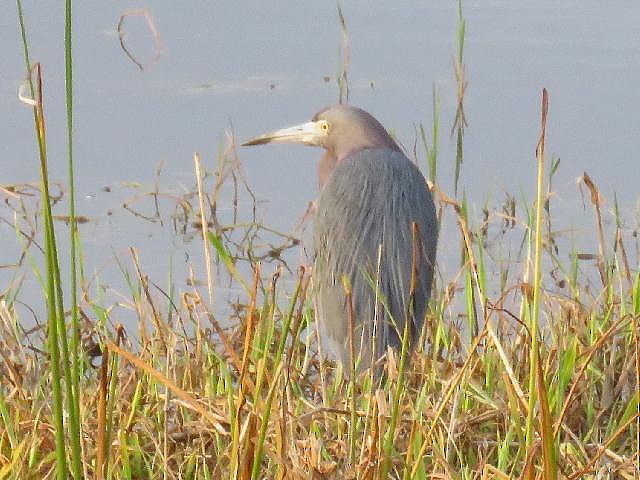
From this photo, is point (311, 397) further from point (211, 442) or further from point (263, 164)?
point (263, 164)

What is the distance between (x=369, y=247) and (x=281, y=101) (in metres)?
1.81

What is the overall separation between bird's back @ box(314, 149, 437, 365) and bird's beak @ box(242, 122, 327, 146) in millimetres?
562

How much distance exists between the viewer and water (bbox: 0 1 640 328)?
4.28 m

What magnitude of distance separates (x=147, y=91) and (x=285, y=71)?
0.59 m

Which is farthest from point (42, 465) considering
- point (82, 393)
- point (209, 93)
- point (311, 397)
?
point (209, 93)

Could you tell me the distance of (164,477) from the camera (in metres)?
2.22

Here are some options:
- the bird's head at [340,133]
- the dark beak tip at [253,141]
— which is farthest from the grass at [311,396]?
the dark beak tip at [253,141]

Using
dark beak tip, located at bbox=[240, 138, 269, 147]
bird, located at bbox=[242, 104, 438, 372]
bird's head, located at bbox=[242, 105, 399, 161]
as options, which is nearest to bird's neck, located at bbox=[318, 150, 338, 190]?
bird's head, located at bbox=[242, 105, 399, 161]

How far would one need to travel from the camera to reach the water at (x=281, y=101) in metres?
4.28

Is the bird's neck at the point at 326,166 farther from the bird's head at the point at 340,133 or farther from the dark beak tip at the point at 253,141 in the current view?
the dark beak tip at the point at 253,141

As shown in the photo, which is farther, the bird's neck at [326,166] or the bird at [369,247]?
the bird's neck at [326,166]

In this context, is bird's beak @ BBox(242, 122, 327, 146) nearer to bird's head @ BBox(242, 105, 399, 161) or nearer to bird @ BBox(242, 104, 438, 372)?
bird's head @ BBox(242, 105, 399, 161)

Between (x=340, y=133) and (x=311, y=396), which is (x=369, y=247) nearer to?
(x=311, y=396)

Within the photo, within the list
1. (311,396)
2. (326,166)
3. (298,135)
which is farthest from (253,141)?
(311,396)
